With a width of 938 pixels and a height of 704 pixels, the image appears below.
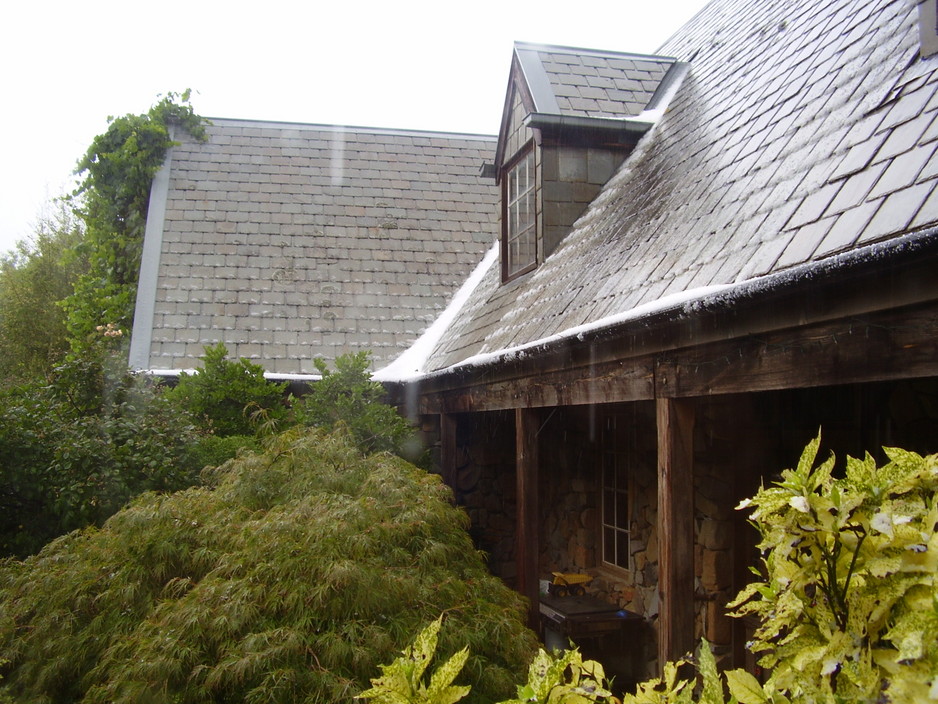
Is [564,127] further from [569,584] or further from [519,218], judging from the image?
[569,584]

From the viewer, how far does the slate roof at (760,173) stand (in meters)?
3.07

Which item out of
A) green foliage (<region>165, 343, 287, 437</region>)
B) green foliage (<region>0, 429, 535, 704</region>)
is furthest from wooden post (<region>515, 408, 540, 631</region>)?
green foliage (<region>165, 343, 287, 437</region>)

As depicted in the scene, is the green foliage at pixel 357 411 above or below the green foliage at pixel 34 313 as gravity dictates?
below

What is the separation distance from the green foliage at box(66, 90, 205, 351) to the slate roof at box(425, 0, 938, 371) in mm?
6503

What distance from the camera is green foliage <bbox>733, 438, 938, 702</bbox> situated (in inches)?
51.6

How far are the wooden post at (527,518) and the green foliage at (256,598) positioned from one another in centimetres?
112

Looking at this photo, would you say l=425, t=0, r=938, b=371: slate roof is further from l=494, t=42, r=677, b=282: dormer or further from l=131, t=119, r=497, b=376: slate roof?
l=131, t=119, r=497, b=376: slate roof

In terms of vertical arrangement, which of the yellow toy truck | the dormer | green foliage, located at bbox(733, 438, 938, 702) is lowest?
the yellow toy truck

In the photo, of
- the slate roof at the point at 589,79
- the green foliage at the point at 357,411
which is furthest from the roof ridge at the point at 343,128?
the green foliage at the point at 357,411

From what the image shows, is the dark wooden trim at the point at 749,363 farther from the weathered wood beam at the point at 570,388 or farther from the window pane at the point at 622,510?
the window pane at the point at 622,510

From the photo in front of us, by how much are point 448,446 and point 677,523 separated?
4.82m

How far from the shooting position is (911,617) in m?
1.31

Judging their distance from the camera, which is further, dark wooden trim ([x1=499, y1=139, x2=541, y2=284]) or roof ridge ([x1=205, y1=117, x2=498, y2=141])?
roof ridge ([x1=205, y1=117, x2=498, y2=141])

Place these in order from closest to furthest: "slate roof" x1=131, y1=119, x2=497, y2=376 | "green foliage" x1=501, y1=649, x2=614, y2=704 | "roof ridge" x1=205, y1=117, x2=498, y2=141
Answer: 1. "green foliage" x1=501, y1=649, x2=614, y2=704
2. "slate roof" x1=131, y1=119, x2=497, y2=376
3. "roof ridge" x1=205, y1=117, x2=498, y2=141
